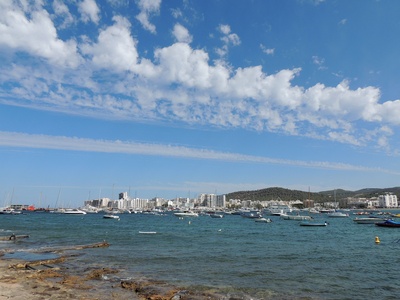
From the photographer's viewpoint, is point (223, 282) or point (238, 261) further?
point (238, 261)

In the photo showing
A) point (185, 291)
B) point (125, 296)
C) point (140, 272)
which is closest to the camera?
point (125, 296)

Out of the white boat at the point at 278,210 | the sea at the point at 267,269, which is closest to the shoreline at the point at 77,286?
the sea at the point at 267,269

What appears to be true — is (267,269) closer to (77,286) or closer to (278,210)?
(77,286)

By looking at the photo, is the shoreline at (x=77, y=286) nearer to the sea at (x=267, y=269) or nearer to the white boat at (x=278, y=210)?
the sea at (x=267, y=269)

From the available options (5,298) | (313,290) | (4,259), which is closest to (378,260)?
(313,290)

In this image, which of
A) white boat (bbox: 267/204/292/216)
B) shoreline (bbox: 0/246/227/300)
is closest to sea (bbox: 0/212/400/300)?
shoreline (bbox: 0/246/227/300)

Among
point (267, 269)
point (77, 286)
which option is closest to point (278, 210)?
point (267, 269)

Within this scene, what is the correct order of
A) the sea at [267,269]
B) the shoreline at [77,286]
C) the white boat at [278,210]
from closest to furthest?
1. the shoreline at [77,286]
2. the sea at [267,269]
3. the white boat at [278,210]

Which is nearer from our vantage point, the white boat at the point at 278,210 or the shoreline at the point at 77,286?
the shoreline at the point at 77,286

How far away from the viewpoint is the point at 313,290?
58.1 ft

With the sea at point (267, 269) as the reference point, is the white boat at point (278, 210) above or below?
above

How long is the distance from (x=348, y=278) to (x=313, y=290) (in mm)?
4421

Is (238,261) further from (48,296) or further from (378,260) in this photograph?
(48,296)

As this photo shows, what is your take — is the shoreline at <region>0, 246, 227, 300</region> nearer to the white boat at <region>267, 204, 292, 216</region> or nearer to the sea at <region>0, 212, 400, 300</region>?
the sea at <region>0, 212, 400, 300</region>
